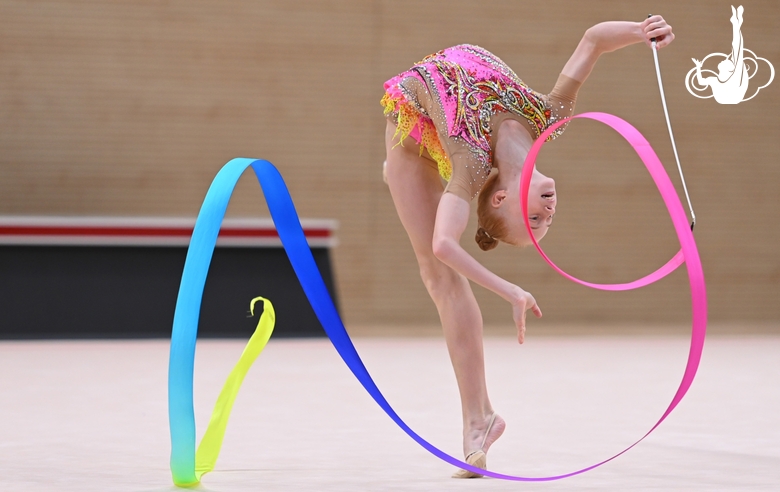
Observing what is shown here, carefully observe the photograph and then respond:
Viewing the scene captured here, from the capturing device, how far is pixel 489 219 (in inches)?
113

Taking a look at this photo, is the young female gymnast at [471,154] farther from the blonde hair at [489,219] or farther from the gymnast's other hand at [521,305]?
the gymnast's other hand at [521,305]

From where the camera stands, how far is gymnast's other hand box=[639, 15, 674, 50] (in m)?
2.74

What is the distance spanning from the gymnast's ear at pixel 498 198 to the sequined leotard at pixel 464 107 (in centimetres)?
7

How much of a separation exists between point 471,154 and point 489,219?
226 mm

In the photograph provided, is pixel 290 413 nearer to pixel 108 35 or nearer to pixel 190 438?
pixel 190 438

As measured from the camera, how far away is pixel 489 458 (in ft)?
10.6

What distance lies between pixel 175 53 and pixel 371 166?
2062mm

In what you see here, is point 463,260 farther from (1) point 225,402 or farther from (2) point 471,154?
(1) point 225,402

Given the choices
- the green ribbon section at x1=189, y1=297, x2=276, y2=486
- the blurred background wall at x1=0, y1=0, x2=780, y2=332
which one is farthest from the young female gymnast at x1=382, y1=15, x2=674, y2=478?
the blurred background wall at x1=0, y1=0, x2=780, y2=332

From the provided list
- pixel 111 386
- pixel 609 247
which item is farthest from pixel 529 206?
pixel 609 247

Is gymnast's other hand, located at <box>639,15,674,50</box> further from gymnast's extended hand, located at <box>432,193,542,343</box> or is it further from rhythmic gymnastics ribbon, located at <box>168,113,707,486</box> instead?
gymnast's extended hand, located at <box>432,193,542,343</box>

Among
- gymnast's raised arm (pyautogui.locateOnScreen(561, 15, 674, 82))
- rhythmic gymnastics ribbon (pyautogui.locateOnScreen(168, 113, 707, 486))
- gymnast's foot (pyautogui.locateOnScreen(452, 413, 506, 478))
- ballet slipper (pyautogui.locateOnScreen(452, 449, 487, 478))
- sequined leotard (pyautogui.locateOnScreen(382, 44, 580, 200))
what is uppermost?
gymnast's raised arm (pyautogui.locateOnScreen(561, 15, 674, 82))

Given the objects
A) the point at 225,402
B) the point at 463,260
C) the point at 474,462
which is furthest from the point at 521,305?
the point at 225,402

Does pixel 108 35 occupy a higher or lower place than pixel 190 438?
higher
